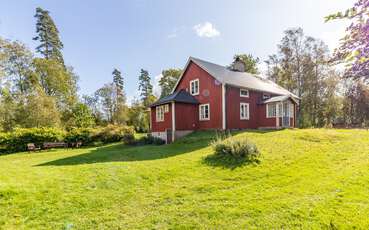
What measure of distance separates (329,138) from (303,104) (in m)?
23.7

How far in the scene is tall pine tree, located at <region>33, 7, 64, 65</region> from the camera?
2930 cm

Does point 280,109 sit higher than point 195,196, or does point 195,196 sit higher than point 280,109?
point 280,109

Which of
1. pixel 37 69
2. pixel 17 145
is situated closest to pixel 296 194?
pixel 17 145

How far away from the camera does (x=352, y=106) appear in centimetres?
3484

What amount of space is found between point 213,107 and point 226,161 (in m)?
9.06

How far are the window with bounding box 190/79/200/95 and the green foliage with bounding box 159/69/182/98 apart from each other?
2065 centimetres

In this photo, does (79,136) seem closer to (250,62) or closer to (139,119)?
(139,119)

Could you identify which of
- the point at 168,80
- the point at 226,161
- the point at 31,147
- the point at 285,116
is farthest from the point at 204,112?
the point at 168,80

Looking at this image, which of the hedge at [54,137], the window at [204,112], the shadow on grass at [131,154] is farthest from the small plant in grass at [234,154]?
the hedge at [54,137]

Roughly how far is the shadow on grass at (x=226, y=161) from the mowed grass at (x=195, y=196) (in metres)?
0.12

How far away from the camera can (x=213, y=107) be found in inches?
651

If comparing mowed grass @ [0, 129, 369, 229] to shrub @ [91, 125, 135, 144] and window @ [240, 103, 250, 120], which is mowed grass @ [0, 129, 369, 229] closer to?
window @ [240, 103, 250, 120]

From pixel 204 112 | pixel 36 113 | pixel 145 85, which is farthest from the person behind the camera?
pixel 145 85

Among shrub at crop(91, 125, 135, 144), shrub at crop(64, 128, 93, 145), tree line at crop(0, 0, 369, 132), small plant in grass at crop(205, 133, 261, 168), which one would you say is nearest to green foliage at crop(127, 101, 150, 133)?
tree line at crop(0, 0, 369, 132)
